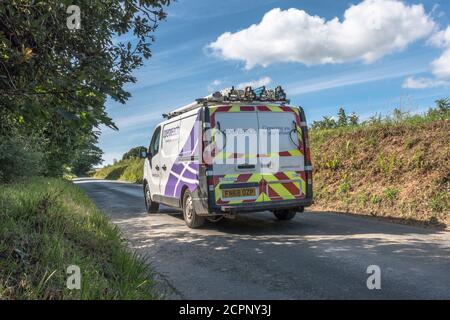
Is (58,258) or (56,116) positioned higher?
(56,116)

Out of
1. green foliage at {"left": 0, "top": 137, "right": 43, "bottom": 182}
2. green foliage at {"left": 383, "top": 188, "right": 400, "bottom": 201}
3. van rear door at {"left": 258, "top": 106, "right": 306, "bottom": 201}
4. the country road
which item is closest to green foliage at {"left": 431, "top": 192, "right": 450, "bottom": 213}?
green foliage at {"left": 383, "top": 188, "right": 400, "bottom": 201}

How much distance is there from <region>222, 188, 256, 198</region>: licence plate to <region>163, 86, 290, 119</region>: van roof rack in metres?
1.74

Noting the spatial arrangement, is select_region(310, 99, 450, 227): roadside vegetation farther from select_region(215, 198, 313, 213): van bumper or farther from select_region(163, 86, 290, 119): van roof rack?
select_region(163, 86, 290, 119): van roof rack

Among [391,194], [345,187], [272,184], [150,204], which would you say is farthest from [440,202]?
[150,204]

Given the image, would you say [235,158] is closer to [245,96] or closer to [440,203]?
[245,96]

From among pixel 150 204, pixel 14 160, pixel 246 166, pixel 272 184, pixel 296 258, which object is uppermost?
pixel 14 160

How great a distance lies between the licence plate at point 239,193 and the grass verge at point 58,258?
2.27 meters

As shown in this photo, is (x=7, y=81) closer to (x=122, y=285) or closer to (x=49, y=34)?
(x=49, y=34)

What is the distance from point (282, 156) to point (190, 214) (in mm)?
2230

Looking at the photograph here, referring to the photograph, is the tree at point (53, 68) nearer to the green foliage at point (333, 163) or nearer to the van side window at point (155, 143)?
the van side window at point (155, 143)

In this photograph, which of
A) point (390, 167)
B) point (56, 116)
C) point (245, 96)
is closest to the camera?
point (56, 116)

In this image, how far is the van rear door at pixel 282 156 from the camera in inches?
318

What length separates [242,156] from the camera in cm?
789

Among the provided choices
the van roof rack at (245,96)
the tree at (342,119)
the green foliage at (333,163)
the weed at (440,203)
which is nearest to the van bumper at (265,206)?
the van roof rack at (245,96)
